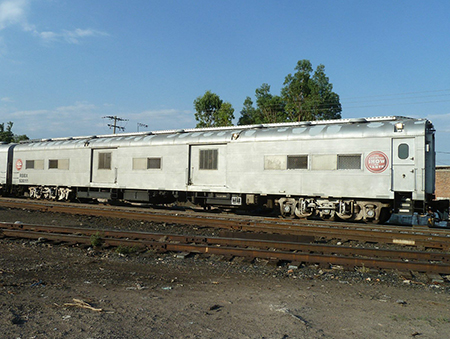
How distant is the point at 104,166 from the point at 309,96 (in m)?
37.4

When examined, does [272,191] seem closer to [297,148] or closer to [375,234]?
[297,148]

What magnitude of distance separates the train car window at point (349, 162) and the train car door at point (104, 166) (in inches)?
413

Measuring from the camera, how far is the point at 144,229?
438 inches

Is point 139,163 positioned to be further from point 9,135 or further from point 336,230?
point 9,135

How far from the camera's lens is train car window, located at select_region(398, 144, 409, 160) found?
38.2 feet

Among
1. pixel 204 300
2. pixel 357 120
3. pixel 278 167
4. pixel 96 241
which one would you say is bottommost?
pixel 204 300

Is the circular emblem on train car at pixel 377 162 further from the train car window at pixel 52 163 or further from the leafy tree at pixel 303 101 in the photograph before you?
the leafy tree at pixel 303 101

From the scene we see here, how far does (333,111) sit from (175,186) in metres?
39.4

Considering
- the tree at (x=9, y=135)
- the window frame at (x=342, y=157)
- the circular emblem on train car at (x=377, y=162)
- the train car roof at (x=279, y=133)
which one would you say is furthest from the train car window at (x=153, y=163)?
the tree at (x=9, y=135)

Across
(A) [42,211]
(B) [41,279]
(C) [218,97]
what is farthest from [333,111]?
(B) [41,279]

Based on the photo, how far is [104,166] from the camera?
710 inches

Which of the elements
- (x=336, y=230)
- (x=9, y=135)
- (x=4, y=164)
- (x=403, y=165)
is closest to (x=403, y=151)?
(x=403, y=165)

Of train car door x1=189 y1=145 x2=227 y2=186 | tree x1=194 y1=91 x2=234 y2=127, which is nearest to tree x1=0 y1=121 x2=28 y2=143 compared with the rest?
tree x1=194 y1=91 x2=234 y2=127

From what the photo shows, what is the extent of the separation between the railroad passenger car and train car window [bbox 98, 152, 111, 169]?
5 cm
